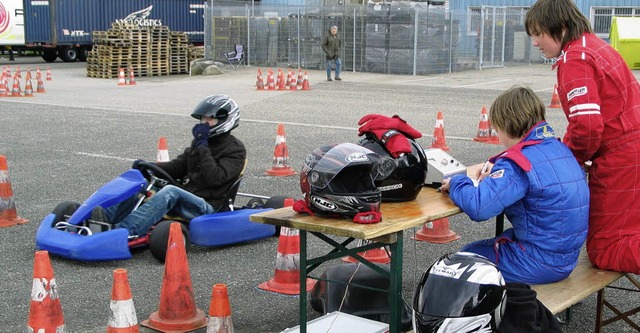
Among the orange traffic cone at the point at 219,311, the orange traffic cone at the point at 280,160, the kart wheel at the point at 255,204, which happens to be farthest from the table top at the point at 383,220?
the orange traffic cone at the point at 280,160

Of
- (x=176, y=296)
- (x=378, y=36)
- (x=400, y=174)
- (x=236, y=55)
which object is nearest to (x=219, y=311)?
(x=176, y=296)

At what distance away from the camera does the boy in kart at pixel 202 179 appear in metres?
7.21

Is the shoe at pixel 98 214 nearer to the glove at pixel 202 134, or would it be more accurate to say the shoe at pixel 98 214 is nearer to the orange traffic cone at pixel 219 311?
the glove at pixel 202 134

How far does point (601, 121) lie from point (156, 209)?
148 inches

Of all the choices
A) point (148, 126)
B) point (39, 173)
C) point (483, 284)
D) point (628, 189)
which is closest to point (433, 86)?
point (148, 126)

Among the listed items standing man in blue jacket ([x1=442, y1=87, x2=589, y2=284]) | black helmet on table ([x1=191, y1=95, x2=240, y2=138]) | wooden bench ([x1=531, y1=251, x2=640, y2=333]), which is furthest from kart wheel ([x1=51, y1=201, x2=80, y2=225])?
wooden bench ([x1=531, y1=251, x2=640, y2=333])

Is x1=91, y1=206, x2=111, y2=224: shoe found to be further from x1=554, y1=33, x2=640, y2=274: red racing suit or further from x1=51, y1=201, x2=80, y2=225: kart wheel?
x1=554, y1=33, x2=640, y2=274: red racing suit

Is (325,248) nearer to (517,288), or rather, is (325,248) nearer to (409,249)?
(409,249)

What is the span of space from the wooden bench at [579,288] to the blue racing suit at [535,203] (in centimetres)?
7

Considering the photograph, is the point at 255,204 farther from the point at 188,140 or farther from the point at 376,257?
the point at 188,140

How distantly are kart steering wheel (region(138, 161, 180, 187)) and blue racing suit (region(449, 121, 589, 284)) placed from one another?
346cm

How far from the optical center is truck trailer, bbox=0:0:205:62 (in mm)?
37531

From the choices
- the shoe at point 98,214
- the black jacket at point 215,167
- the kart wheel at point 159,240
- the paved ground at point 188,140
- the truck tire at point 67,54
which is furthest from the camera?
the truck tire at point 67,54

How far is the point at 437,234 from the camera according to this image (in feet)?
25.6
